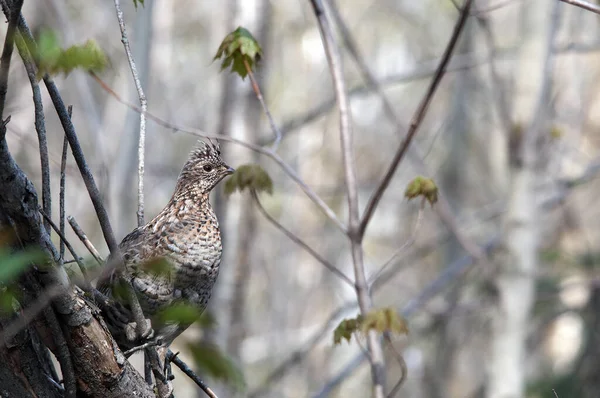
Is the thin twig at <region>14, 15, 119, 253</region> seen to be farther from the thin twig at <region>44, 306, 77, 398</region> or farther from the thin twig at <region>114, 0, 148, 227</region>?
the thin twig at <region>114, 0, 148, 227</region>

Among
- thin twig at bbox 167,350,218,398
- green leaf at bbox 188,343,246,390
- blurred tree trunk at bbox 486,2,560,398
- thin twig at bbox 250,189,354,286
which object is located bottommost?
green leaf at bbox 188,343,246,390

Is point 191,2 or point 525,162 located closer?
point 525,162

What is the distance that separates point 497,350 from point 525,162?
5.20 feet

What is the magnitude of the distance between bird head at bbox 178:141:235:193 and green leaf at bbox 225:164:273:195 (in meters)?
0.17

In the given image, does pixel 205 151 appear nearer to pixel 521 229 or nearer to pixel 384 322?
pixel 384 322

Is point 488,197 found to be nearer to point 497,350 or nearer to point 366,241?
point 366,241

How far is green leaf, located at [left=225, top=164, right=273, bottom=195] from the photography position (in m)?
3.47

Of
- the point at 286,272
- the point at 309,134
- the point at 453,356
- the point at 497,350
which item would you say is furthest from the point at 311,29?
the point at 497,350

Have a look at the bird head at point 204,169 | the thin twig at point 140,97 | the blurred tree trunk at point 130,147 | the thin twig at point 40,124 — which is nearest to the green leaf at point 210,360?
the thin twig at point 40,124

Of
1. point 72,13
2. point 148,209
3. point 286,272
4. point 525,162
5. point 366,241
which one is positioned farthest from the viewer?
point 366,241

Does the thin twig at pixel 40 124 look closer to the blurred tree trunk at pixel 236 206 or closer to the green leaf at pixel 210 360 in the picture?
the green leaf at pixel 210 360

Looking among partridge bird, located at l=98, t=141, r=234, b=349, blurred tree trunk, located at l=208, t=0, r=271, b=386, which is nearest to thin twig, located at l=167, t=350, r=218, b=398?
partridge bird, located at l=98, t=141, r=234, b=349

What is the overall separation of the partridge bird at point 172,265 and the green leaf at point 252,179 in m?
0.19

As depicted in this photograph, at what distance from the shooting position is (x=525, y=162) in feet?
20.1
